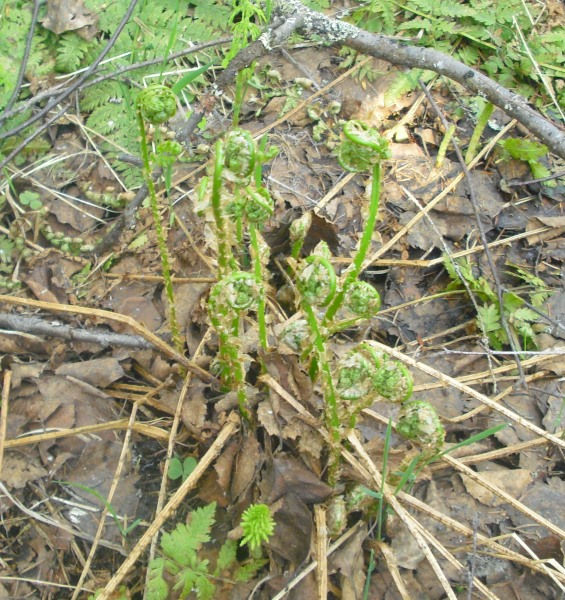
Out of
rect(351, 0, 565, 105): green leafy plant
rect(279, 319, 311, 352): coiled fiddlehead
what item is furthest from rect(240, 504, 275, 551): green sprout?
rect(351, 0, 565, 105): green leafy plant

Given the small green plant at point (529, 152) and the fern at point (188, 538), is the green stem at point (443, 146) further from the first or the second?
the fern at point (188, 538)

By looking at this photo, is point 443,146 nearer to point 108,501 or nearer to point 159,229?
point 159,229

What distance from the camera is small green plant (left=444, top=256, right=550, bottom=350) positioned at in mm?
2375

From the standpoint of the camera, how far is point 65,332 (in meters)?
2.20


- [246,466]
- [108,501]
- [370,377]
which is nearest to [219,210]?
[370,377]

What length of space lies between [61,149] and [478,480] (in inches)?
94.1

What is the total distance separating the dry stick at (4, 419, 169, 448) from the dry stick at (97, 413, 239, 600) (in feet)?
0.67

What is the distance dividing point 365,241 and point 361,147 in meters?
0.31

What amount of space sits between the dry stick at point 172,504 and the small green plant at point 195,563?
6cm

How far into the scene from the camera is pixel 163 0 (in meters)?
3.05

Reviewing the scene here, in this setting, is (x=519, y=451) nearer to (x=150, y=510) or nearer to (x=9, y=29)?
(x=150, y=510)

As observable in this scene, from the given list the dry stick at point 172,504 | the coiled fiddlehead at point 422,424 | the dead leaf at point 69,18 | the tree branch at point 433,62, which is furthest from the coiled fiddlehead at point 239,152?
the dead leaf at point 69,18

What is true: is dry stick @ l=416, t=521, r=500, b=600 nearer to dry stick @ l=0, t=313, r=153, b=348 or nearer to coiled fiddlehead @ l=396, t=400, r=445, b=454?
coiled fiddlehead @ l=396, t=400, r=445, b=454

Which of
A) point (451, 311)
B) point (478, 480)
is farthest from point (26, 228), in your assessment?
point (478, 480)
